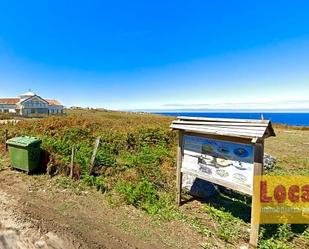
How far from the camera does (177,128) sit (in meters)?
5.29

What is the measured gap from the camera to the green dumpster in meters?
7.40

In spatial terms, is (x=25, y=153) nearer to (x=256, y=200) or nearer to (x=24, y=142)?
(x=24, y=142)

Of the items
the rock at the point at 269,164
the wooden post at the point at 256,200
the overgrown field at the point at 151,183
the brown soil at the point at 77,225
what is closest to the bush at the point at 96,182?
the overgrown field at the point at 151,183

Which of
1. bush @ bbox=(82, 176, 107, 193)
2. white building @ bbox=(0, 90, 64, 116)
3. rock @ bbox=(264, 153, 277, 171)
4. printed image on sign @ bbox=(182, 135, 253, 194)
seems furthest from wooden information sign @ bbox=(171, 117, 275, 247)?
white building @ bbox=(0, 90, 64, 116)

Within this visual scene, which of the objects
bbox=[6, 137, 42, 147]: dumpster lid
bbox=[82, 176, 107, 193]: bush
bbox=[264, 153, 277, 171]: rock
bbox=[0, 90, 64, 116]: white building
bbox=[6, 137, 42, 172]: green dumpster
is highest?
bbox=[0, 90, 64, 116]: white building

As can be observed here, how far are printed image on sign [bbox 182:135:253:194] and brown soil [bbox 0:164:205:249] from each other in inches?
44.9

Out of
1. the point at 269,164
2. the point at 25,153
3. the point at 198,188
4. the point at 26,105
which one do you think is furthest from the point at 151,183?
the point at 26,105

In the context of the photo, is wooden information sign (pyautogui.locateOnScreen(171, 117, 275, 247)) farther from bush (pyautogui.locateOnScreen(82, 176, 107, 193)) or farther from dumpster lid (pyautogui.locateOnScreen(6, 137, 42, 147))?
dumpster lid (pyautogui.locateOnScreen(6, 137, 42, 147))

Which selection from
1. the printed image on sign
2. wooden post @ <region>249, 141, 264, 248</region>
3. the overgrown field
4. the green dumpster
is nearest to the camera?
wooden post @ <region>249, 141, 264, 248</region>

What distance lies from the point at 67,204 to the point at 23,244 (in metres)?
1.68

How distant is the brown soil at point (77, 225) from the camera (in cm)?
394

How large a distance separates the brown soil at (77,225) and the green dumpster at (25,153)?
1.39 m

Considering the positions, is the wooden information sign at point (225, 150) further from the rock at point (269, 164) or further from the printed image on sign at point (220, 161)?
the rock at point (269, 164)

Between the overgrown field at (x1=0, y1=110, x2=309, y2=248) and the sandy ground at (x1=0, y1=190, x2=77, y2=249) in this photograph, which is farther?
the overgrown field at (x1=0, y1=110, x2=309, y2=248)
